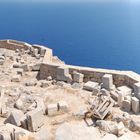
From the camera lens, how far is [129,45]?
210 feet

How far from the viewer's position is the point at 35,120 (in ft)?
29.3

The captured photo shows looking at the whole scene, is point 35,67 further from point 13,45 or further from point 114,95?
point 13,45

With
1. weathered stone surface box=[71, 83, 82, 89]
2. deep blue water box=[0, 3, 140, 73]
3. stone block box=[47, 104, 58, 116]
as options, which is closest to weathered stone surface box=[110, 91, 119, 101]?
weathered stone surface box=[71, 83, 82, 89]

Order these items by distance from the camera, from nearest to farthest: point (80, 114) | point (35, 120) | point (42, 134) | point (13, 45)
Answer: point (42, 134), point (35, 120), point (80, 114), point (13, 45)

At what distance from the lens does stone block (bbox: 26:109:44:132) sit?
8.77 meters

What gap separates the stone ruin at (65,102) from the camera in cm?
874

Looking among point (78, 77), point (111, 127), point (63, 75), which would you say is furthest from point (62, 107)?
point (63, 75)

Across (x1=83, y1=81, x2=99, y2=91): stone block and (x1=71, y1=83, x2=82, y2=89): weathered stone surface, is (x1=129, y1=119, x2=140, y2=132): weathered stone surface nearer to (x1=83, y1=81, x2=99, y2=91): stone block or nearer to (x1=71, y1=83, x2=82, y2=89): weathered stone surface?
(x1=83, y1=81, x2=99, y2=91): stone block

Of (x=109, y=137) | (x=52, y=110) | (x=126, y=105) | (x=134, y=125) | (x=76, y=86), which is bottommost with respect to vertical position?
(x=109, y=137)

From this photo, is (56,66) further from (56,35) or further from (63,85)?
(56,35)

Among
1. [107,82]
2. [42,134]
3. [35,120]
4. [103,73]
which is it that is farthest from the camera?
[103,73]

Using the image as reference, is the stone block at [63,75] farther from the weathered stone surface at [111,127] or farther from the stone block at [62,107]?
the weathered stone surface at [111,127]

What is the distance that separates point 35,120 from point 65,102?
158 centimetres

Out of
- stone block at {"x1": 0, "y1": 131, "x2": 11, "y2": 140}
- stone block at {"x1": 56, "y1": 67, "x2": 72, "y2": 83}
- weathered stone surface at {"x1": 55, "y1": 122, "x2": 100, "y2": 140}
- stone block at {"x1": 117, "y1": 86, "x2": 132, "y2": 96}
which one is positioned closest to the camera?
stone block at {"x1": 0, "y1": 131, "x2": 11, "y2": 140}
